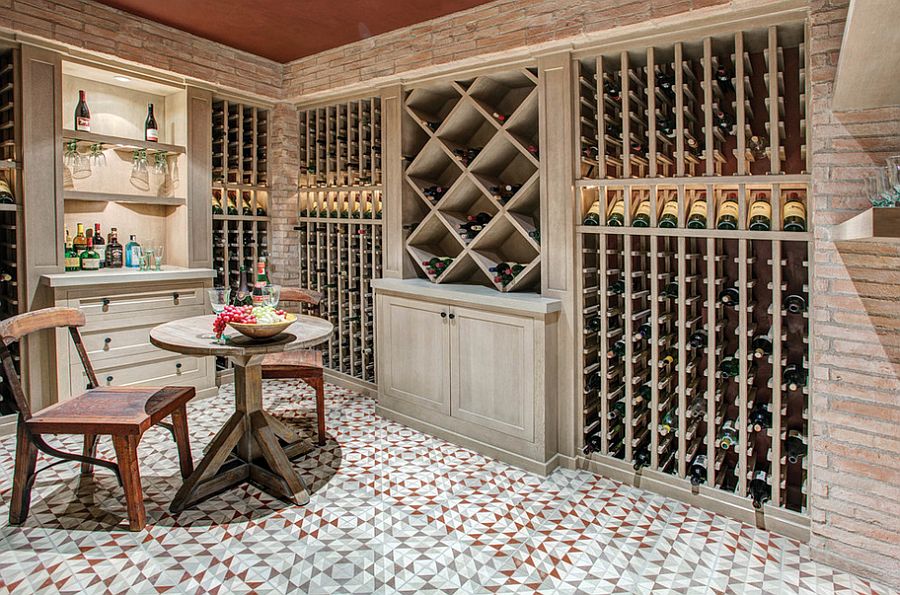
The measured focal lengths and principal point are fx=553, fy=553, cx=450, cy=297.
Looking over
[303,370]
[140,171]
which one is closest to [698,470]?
[303,370]

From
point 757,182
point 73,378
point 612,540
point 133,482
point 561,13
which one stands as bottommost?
point 612,540

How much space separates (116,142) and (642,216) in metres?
3.56

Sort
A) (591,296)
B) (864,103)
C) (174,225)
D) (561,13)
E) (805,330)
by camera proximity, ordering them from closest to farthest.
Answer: (864,103), (805,330), (561,13), (591,296), (174,225)

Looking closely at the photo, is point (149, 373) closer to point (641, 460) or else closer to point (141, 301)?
point (141, 301)

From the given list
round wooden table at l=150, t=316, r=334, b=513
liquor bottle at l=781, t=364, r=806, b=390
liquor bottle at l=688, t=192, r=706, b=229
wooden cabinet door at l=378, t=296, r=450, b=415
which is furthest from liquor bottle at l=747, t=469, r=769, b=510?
round wooden table at l=150, t=316, r=334, b=513

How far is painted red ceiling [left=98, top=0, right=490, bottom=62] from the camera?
11.1 ft

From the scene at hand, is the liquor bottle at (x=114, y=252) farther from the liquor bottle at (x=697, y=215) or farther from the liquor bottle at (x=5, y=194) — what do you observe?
the liquor bottle at (x=697, y=215)

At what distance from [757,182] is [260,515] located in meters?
2.72

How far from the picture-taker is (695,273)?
295 centimetres

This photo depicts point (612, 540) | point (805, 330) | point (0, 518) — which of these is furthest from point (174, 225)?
point (805, 330)

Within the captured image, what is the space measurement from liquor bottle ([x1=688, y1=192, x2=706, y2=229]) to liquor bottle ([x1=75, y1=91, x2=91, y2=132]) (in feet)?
12.9

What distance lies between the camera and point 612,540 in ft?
7.87

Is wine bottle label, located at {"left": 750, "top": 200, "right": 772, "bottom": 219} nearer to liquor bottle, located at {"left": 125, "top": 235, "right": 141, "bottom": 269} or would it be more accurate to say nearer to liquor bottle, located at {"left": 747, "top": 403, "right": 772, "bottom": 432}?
liquor bottle, located at {"left": 747, "top": 403, "right": 772, "bottom": 432}

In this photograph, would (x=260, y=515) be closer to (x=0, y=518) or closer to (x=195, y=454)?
(x=195, y=454)
